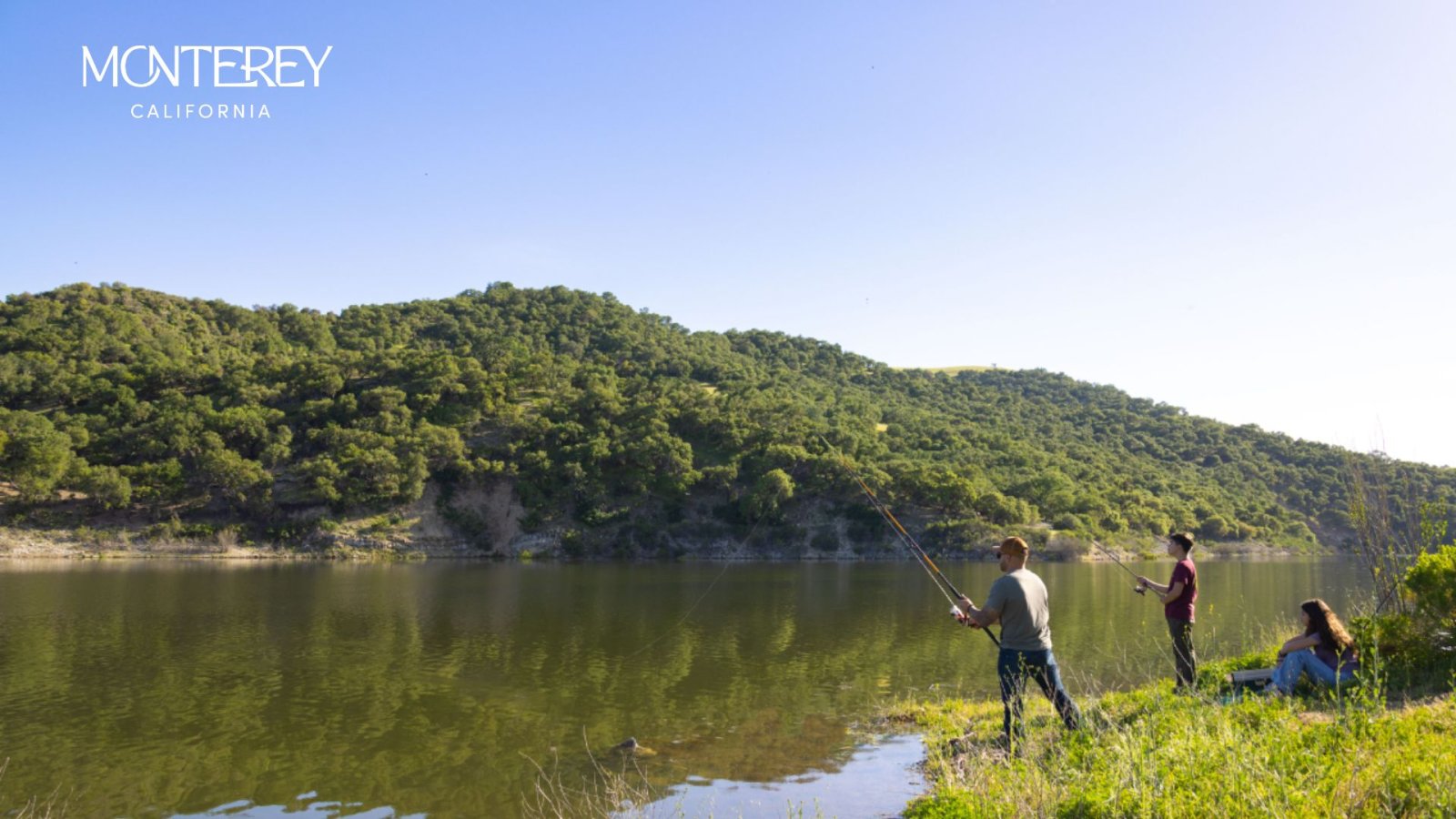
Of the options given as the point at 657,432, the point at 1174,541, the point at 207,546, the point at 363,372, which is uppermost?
the point at 363,372

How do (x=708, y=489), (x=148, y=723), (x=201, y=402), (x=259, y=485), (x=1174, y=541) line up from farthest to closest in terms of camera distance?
1. (x=708, y=489)
2. (x=201, y=402)
3. (x=259, y=485)
4. (x=148, y=723)
5. (x=1174, y=541)

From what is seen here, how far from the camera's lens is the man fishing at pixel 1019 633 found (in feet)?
27.5

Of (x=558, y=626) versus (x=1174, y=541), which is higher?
(x=1174, y=541)

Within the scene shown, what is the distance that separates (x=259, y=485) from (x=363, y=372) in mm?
24290

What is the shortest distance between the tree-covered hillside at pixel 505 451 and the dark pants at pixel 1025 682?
6606 cm

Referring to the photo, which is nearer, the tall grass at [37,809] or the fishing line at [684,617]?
the tall grass at [37,809]

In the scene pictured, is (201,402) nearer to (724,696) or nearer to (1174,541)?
(724,696)

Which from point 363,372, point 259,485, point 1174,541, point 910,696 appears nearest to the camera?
point 1174,541

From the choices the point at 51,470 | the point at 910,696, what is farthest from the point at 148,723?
the point at 51,470

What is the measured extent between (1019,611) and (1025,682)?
0.72 meters

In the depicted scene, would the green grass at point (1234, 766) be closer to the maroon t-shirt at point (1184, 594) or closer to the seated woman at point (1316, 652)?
the seated woman at point (1316, 652)

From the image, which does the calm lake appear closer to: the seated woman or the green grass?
the seated woman

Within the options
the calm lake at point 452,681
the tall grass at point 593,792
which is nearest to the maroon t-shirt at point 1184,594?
the calm lake at point 452,681

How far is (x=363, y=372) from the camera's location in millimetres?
89250
